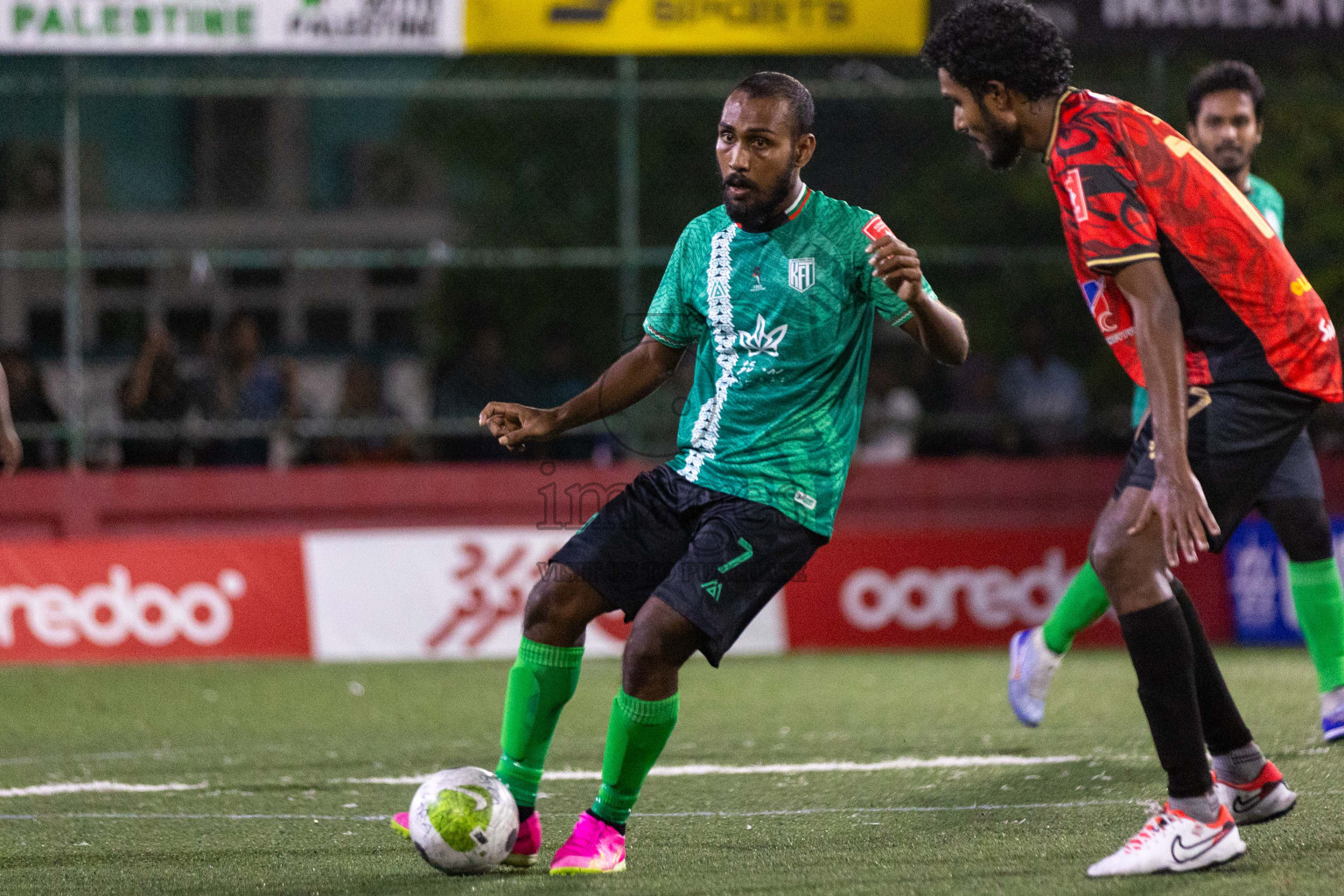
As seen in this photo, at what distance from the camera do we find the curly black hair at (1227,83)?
6.81 m

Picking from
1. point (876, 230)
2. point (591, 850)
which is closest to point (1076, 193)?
point (876, 230)

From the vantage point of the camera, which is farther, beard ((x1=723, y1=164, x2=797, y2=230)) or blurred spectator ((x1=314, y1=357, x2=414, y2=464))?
blurred spectator ((x1=314, y1=357, x2=414, y2=464))

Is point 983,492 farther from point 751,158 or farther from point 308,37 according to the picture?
point 751,158

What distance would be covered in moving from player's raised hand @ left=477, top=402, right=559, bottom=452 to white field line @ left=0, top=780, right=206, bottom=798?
215 cm

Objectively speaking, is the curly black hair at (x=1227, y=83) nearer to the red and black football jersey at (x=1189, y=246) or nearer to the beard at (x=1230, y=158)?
the beard at (x=1230, y=158)

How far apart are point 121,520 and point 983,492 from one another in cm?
584

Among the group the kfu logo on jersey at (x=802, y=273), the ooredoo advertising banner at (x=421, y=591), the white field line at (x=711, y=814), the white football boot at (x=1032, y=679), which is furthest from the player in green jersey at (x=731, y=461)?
the ooredoo advertising banner at (x=421, y=591)

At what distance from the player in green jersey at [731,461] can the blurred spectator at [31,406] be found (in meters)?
7.91

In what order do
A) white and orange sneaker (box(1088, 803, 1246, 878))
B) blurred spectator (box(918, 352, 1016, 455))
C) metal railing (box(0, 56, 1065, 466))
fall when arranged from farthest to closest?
blurred spectator (box(918, 352, 1016, 455)), metal railing (box(0, 56, 1065, 466)), white and orange sneaker (box(1088, 803, 1246, 878))

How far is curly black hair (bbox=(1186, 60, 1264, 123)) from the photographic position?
6.81 m

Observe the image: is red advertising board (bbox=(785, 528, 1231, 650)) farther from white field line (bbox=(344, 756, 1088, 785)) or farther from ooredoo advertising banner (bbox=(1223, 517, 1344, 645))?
white field line (bbox=(344, 756, 1088, 785))

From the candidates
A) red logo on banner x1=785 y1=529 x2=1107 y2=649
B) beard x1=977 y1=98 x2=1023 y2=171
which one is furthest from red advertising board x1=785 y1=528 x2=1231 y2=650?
beard x1=977 y1=98 x2=1023 y2=171

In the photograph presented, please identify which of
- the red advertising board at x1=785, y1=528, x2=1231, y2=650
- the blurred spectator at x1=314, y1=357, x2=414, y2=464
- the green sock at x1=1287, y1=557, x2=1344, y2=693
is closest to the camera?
the green sock at x1=1287, y1=557, x2=1344, y2=693

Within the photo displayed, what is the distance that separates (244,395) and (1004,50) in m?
8.57
